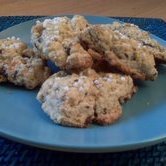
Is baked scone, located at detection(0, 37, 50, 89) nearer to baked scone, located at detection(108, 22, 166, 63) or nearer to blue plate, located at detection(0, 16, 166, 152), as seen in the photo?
blue plate, located at detection(0, 16, 166, 152)

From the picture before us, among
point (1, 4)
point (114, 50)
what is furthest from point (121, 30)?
point (1, 4)

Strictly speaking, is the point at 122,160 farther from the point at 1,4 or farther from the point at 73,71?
the point at 1,4

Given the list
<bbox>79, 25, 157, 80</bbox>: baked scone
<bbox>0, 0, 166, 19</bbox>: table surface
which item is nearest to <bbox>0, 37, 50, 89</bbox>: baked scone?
<bbox>79, 25, 157, 80</bbox>: baked scone

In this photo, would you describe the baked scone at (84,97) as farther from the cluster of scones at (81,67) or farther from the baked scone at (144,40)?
the baked scone at (144,40)

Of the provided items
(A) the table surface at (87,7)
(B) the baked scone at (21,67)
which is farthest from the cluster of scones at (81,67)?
(A) the table surface at (87,7)

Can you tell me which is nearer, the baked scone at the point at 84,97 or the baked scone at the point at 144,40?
the baked scone at the point at 84,97

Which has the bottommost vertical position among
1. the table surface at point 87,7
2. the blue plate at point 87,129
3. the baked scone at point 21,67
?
the table surface at point 87,7

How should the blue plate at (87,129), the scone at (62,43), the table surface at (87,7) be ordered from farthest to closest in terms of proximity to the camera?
1. the table surface at (87,7)
2. the scone at (62,43)
3. the blue plate at (87,129)
